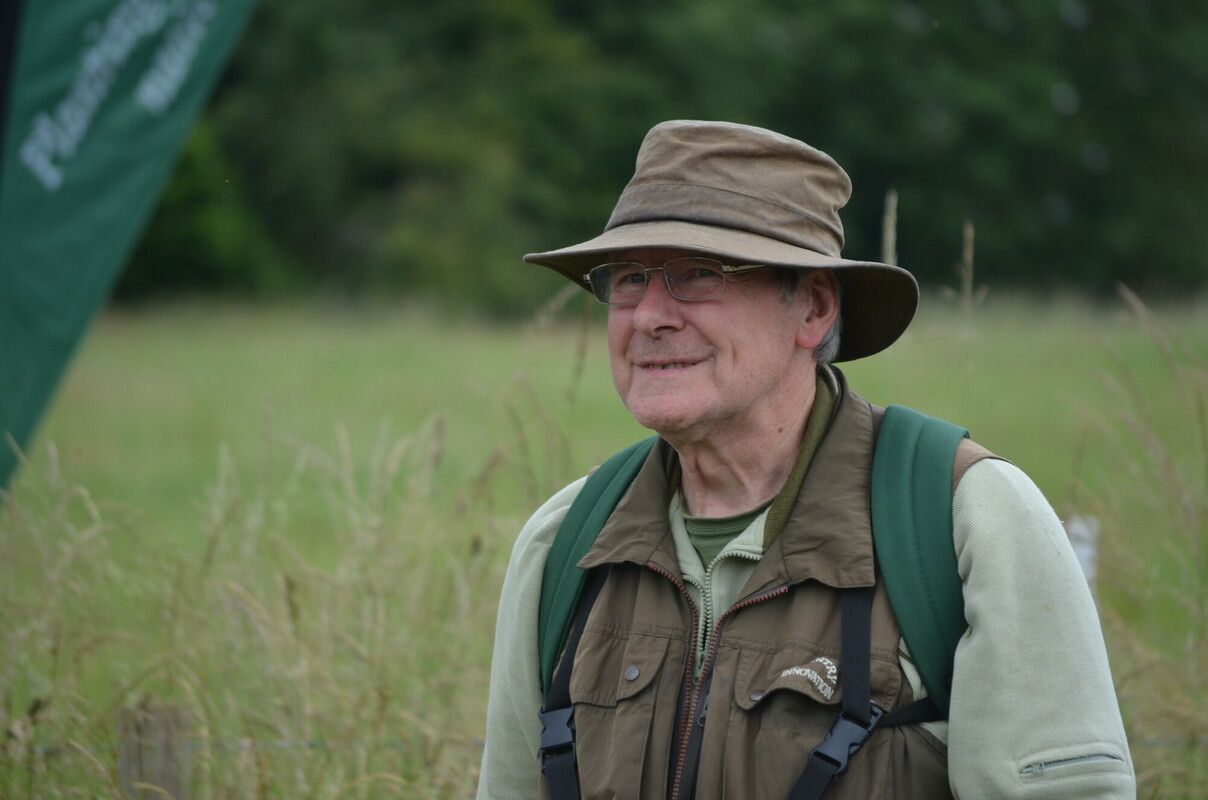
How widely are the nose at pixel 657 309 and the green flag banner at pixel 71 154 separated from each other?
7.73 ft

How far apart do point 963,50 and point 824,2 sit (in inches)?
139

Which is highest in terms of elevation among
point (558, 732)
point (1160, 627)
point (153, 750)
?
point (558, 732)

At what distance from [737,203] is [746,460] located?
0.47 meters

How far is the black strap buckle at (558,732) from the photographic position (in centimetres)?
224

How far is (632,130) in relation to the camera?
2577cm

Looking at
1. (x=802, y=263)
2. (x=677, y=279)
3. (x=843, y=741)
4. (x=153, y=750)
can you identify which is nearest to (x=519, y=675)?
(x=843, y=741)

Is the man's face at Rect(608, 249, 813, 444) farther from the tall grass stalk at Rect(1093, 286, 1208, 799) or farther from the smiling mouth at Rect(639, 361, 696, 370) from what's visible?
the tall grass stalk at Rect(1093, 286, 1208, 799)

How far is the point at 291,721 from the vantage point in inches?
137

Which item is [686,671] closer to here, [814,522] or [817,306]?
[814,522]

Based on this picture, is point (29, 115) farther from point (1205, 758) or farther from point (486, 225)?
point (486, 225)

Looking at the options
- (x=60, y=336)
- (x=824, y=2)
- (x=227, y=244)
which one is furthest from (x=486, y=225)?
(x=60, y=336)

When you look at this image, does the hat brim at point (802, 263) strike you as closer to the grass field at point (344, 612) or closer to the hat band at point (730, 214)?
the hat band at point (730, 214)

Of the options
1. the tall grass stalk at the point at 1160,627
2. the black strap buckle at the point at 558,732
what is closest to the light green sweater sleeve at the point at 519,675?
the black strap buckle at the point at 558,732

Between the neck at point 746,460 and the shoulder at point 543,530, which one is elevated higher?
the neck at point 746,460
